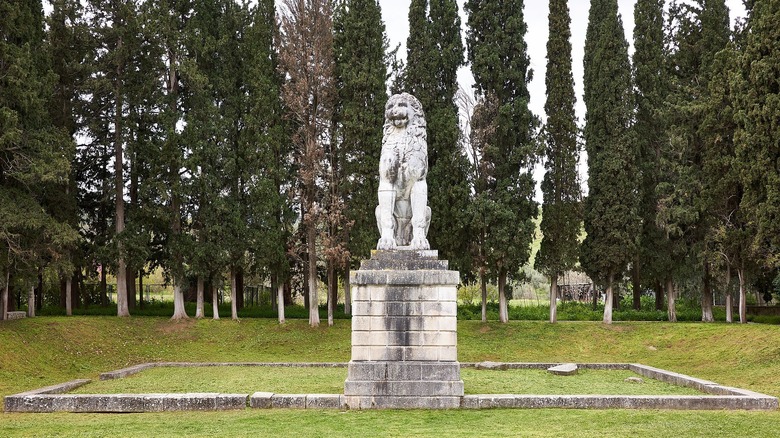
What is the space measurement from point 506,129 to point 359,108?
5326 millimetres

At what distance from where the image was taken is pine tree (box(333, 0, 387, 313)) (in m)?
27.2

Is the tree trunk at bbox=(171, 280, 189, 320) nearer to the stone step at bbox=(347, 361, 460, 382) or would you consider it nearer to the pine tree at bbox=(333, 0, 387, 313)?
the pine tree at bbox=(333, 0, 387, 313)

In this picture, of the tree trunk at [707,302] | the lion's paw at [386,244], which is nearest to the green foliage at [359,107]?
the tree trunk at [707,302]

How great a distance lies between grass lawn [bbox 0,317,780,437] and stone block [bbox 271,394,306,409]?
1.31ft

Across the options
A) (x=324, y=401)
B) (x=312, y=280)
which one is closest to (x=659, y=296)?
(x=312, y=280)

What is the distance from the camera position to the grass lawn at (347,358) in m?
9.97

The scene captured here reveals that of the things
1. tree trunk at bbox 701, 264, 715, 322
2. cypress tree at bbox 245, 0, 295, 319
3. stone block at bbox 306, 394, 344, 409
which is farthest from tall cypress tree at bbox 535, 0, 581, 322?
stone block at bbox 306, 394, 344, 409

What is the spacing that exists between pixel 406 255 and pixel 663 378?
6.57 meters

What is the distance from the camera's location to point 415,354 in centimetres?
1201

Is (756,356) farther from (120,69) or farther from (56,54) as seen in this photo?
(56,54)

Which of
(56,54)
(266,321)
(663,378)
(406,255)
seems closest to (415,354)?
(406,255)

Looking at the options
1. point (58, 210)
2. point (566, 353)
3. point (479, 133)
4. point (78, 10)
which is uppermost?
point (78, 10)

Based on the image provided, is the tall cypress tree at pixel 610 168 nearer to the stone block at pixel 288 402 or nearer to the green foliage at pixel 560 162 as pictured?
the green foliage at pixel 560 162

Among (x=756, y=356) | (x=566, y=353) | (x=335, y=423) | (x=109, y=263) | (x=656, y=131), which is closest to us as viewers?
(x=335, y=423)
